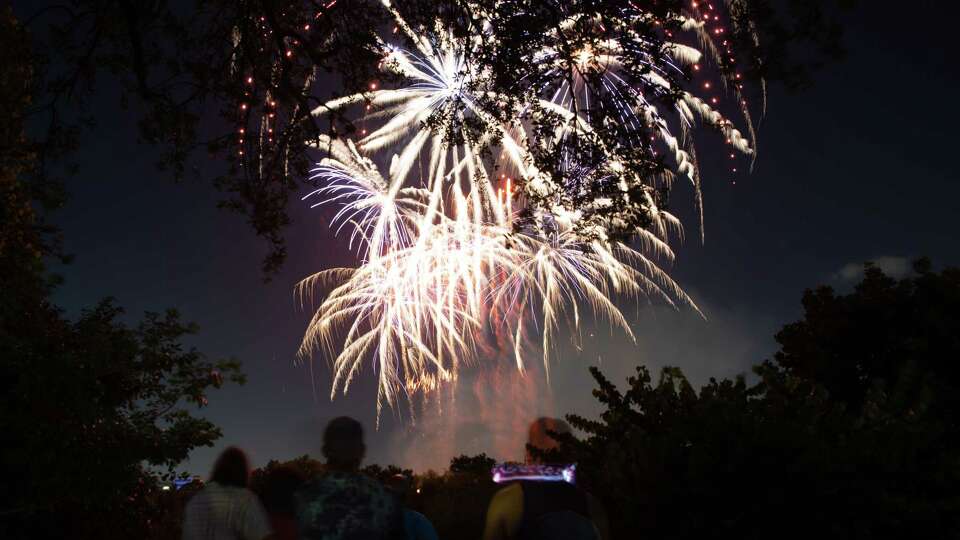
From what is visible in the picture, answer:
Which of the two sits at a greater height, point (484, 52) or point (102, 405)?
point (484, 52)

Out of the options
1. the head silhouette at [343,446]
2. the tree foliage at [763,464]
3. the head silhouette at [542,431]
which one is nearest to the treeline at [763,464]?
the tree foliage at [763,464]

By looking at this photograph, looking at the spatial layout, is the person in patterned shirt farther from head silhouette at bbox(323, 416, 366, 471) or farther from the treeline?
the treeline

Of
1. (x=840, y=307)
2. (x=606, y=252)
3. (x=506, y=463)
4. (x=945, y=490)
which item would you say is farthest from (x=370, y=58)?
(x=840, y=307)

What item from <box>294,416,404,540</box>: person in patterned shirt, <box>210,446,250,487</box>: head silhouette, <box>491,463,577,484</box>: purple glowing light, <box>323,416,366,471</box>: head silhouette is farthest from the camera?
<box>210,446,250,487</box>: head silhouette

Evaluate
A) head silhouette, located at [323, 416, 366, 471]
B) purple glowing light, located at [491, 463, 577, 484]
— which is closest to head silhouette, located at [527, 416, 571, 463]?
purple glowing light, located at [491, 463, 577, 484]

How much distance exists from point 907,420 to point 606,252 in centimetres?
1310

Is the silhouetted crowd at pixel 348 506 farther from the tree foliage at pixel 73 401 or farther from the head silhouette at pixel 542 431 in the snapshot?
the tree foliage at pixel 73 401

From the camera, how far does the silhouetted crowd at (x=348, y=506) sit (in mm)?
4133

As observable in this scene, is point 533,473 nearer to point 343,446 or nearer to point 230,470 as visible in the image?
point 343,446

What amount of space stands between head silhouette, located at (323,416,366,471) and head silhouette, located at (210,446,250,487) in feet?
6.34

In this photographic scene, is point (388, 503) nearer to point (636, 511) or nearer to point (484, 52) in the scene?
point (636, 511)

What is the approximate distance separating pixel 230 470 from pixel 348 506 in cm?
237

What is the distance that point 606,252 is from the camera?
22734mm

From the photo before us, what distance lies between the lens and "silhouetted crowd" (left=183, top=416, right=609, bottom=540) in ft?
13.6
